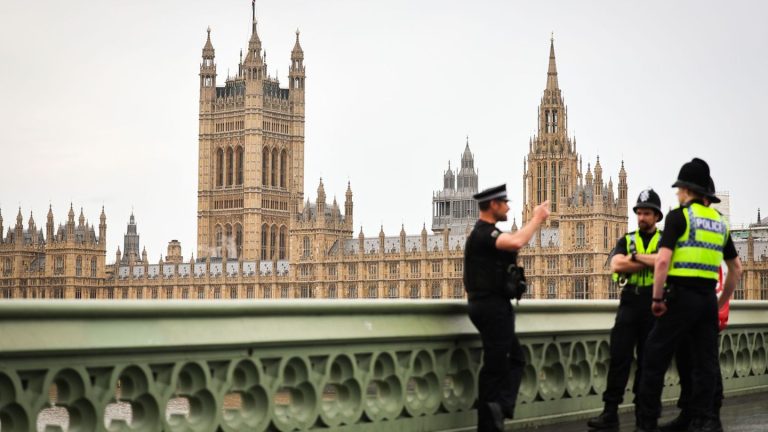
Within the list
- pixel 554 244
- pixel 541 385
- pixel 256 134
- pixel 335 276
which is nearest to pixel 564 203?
pixel 554 244

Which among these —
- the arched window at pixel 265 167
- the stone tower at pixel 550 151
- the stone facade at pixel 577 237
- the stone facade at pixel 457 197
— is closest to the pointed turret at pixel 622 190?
the stone facade at pixel 577 237

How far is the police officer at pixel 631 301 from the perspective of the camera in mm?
9227

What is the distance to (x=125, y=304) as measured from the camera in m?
6.49

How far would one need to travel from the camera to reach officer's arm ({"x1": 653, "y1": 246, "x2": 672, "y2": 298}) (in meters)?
8.40

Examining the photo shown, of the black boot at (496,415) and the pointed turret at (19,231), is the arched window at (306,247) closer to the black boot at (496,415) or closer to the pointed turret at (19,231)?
the pointed turret at (19,231)

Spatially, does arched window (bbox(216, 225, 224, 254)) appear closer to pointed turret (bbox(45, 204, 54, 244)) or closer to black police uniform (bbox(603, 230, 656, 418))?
pointed turret (bbox(45, 204, 54, 244))

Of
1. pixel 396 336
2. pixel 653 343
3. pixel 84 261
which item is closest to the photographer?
pixel 396 336

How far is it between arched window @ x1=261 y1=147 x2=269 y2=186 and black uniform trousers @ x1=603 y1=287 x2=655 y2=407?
12232 cm

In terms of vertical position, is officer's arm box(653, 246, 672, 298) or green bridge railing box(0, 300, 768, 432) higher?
officer's arm box(653, 246, 672, 298)

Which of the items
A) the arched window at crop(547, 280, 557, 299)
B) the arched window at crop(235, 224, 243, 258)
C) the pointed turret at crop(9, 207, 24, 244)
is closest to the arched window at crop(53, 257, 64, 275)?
the pointed turret at crop(9, 207, 24, 244)

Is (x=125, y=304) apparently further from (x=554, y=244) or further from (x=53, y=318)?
(x=554, y=244)

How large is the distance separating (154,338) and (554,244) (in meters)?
85.9

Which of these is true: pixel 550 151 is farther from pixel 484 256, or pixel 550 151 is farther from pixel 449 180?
pixel 484 256

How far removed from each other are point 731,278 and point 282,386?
3.72 meters
